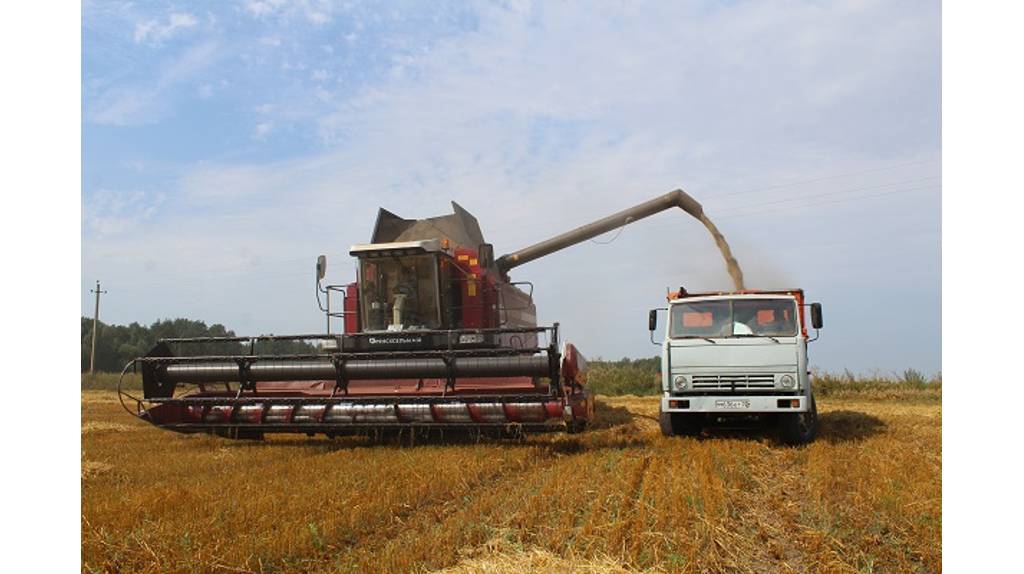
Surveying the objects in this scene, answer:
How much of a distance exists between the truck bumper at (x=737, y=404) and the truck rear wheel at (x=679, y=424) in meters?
0.37

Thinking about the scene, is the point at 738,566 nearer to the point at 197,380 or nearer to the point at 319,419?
→ the point at 319,419

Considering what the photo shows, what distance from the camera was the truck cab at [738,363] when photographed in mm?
9727

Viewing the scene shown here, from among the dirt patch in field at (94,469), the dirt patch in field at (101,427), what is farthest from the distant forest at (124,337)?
the dirt patch in field at (94,469)

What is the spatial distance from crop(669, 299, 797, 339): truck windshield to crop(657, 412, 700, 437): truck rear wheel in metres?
1.07

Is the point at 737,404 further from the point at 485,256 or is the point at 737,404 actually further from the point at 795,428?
the point at 485,256

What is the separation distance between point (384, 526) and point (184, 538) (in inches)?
51.4

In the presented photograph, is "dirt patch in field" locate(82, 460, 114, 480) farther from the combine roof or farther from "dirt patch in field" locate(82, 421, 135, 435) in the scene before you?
the combine roof

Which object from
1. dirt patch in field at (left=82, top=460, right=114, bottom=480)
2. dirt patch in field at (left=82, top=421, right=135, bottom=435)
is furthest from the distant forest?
dirt patch in field at (left=82, top=460, right=114, bottom=480)

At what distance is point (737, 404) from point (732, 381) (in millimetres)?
300

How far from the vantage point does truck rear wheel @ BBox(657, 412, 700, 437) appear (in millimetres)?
10367

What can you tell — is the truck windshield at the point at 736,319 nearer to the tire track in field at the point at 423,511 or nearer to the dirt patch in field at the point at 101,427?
the tire track in field at the point at 423,511

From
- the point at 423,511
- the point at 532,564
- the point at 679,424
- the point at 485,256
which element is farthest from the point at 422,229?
the point at 532,564

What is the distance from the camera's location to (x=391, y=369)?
9.81 metres
